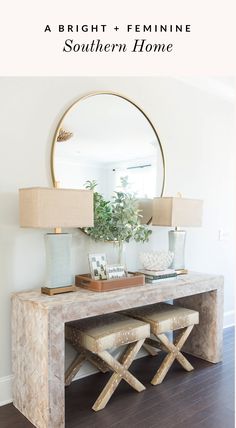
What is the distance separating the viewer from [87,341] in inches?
87.3

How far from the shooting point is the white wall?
233 centimetres

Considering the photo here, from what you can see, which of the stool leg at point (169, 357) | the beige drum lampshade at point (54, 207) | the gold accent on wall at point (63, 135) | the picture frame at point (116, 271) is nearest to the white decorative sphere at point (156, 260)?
the picture frame at point (116, 271)

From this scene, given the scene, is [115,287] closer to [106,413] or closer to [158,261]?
[158,261]

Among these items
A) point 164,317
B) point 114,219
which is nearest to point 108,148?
point 114,219

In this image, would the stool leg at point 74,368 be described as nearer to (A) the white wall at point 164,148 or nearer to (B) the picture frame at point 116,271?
(A) the white wall at point 164,148

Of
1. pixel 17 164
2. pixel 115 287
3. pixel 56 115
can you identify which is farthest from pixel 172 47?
pixel 115 287

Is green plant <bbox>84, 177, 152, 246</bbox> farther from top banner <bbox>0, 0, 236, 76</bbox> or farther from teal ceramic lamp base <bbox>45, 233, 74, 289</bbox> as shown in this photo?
top banner <bbox>0, 0, 236, 76</bbox>

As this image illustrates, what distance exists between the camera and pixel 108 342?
2203 mm

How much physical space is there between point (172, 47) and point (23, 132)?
3.50 feet

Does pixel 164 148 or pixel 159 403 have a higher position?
pixel 164 148

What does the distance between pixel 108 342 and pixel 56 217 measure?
31.7 inches

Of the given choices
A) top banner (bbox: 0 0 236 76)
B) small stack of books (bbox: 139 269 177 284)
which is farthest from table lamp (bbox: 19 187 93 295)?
top banner (bbox: 0 0 236 76)

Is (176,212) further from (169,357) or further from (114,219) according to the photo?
(169,357)

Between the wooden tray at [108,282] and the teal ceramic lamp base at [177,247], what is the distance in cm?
53
